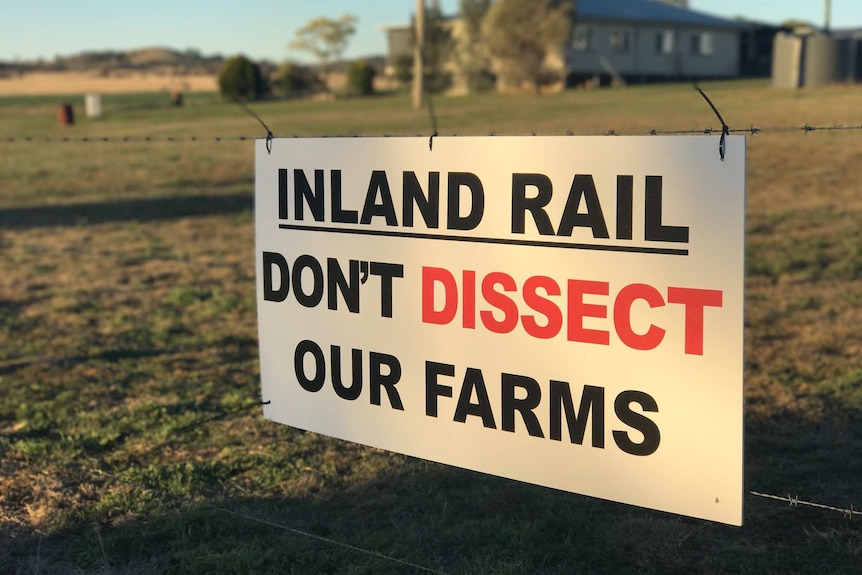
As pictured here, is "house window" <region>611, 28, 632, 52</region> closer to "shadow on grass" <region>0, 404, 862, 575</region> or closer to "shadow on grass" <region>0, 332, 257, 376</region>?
"shadow on grass" <region>0, 332, 257, 376</region>

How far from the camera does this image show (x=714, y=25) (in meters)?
51.0

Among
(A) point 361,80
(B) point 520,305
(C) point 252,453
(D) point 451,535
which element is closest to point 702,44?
(A) point 361,80

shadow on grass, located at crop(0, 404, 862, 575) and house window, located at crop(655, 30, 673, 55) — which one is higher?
house window, located at crop(655, 30, 673, 55)

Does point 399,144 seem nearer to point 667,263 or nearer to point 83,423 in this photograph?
point 667,263

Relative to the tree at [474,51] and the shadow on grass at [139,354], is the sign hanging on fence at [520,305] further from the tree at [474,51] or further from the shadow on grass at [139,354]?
the tree at [474,51]

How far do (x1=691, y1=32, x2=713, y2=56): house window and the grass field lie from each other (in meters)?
41.9

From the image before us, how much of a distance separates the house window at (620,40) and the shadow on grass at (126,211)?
3597cm

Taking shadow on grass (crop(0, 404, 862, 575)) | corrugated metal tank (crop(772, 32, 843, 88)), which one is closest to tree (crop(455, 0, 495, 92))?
corrugated metal tank (crop(772, 32, 843, 88))

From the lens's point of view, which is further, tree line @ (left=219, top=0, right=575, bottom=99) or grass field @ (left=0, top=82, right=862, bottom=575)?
tree line @ (left=219, top=0, right=575, bottom=99)

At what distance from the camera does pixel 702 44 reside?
169 feet

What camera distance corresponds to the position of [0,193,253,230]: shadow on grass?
13.5 meters

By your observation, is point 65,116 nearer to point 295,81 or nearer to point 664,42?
point 295,81

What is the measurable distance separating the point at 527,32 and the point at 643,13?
919 cm

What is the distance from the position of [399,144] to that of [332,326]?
0.70 meters
